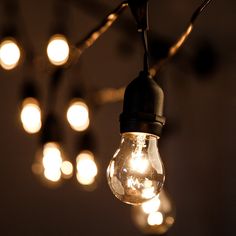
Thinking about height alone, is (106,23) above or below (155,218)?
below

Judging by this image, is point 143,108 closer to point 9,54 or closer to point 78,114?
point 9,54

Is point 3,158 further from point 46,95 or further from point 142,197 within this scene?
point 142,197

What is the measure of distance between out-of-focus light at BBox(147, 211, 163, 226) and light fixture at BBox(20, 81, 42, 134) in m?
0.64

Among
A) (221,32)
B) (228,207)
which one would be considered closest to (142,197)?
(228,207)

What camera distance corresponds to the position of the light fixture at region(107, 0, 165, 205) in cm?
87

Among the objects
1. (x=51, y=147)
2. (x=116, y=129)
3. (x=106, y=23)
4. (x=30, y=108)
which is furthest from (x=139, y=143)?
(x=116, y=129)

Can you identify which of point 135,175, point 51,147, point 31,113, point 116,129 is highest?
point 116,129

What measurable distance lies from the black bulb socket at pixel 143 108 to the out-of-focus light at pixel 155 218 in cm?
111

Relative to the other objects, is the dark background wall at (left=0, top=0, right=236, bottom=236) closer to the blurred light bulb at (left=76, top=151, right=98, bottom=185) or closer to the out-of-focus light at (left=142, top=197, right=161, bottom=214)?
the blurred light bulb at (left=76, top=151, right=98, bottom=185)

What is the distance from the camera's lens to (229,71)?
11.1 ft

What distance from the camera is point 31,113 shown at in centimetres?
232

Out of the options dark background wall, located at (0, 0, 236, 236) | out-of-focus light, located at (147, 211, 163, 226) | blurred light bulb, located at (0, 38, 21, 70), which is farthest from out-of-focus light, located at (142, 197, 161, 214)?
dark background wall, located at (0, 0, 236, 236)

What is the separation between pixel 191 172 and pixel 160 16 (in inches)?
36.8

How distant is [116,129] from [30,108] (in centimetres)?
117
